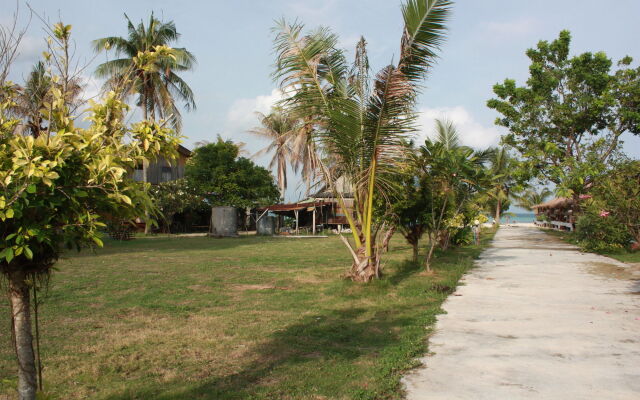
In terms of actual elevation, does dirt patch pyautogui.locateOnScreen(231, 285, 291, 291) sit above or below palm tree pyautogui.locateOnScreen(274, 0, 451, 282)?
below

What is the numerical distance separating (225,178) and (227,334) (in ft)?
83.2

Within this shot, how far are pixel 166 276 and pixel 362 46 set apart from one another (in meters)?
6.52

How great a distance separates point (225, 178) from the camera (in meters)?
30.6

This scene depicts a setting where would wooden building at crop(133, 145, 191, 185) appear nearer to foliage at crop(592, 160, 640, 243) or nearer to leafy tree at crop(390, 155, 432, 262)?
leafy tree at crop(390, 155, 432, 262)

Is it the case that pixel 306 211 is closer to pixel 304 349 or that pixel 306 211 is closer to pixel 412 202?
pixel 412 202

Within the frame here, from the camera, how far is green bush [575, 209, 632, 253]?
659 inches

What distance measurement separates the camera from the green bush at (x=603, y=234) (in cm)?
1675

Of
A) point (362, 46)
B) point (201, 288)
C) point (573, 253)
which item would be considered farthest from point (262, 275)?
point (573, 253)

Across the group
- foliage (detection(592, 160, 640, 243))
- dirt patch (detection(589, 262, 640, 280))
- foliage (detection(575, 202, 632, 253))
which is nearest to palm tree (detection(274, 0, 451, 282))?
dirt patch (detection(589, 262, 640, 280))

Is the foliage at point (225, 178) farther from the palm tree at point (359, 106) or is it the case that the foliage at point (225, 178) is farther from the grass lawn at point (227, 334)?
the palm tree at point (359, 106)

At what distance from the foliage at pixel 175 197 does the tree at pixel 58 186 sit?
26791mm

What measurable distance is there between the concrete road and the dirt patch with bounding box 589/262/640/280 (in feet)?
2.37

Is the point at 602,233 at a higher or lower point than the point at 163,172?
lower

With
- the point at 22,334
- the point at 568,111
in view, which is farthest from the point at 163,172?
the point at 22,334
